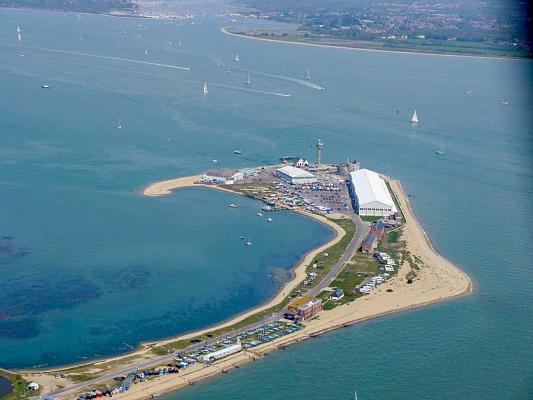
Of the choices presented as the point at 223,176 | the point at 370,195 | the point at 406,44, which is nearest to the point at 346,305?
the point at 370,195

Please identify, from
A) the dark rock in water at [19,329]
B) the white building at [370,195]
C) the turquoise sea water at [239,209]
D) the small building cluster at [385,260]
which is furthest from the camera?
the white building at [370,195]

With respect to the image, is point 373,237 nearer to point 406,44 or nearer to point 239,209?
point 239,209

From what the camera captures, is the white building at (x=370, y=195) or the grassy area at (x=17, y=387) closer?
the grassy area at (x=17, y=387)

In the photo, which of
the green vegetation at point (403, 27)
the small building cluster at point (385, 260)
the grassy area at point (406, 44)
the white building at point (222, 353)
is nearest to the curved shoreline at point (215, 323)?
the white building at point (222, 353)

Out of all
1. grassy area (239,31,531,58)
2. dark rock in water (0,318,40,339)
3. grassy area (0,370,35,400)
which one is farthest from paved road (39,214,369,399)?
grassy area (239,31,531,58)

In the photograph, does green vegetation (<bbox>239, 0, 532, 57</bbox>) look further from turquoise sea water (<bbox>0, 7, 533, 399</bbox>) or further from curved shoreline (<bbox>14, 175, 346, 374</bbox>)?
curved shoreline (<bbox>14, 175, 346, 374</bbox>)

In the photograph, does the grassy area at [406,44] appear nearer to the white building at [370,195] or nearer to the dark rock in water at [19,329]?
the white building at [370,195]
